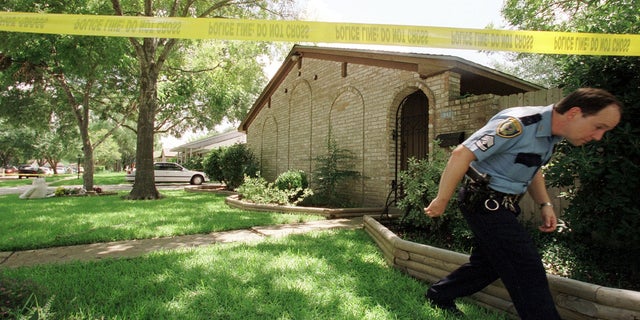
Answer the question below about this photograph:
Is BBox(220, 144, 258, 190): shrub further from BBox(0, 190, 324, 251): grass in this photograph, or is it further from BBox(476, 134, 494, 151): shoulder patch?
BBox(476, 134, 494, 151): shoulder patch

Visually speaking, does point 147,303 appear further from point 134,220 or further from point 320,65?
point 320,65

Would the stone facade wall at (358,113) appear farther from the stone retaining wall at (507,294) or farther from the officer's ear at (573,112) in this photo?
the officer's ear at (573,112)

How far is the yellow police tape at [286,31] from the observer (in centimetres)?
380

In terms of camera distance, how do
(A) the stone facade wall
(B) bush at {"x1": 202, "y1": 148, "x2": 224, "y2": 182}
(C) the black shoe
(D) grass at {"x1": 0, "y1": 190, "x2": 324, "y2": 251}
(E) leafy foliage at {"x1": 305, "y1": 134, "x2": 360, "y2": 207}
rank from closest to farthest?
(C) the black shoe → (D) grass at {"x1": 0, "y1": 190, "x2": 324, "y2": 251} → (A) the stone facade wall → (E) leafy foliage at {"x1": 305, "y1": 134, "x2": 360, "y2": 207} → (B) bush at {"x1": 202, "y1": 148, "x2": 224, "y2": 182}

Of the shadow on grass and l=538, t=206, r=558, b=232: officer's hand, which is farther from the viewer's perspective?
the shadow on grass

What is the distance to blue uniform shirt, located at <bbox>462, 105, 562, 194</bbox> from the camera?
1.93 metres

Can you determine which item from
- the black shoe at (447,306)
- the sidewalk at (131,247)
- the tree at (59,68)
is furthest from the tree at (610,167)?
the tree at (59,68)

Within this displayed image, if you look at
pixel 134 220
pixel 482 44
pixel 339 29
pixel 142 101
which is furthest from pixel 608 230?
pixel 142 101

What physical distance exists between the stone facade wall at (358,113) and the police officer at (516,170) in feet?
13.4

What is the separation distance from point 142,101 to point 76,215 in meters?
5.75

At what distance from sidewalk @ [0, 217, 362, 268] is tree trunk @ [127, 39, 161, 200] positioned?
7585 millimetres

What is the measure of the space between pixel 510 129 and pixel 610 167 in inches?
68.3

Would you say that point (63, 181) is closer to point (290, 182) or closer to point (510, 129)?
point (290, 182)

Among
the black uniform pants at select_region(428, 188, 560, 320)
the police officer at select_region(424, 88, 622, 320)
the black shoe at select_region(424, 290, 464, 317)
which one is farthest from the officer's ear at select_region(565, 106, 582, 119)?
the black shoe at select_region(424, 290, 464, 317)
